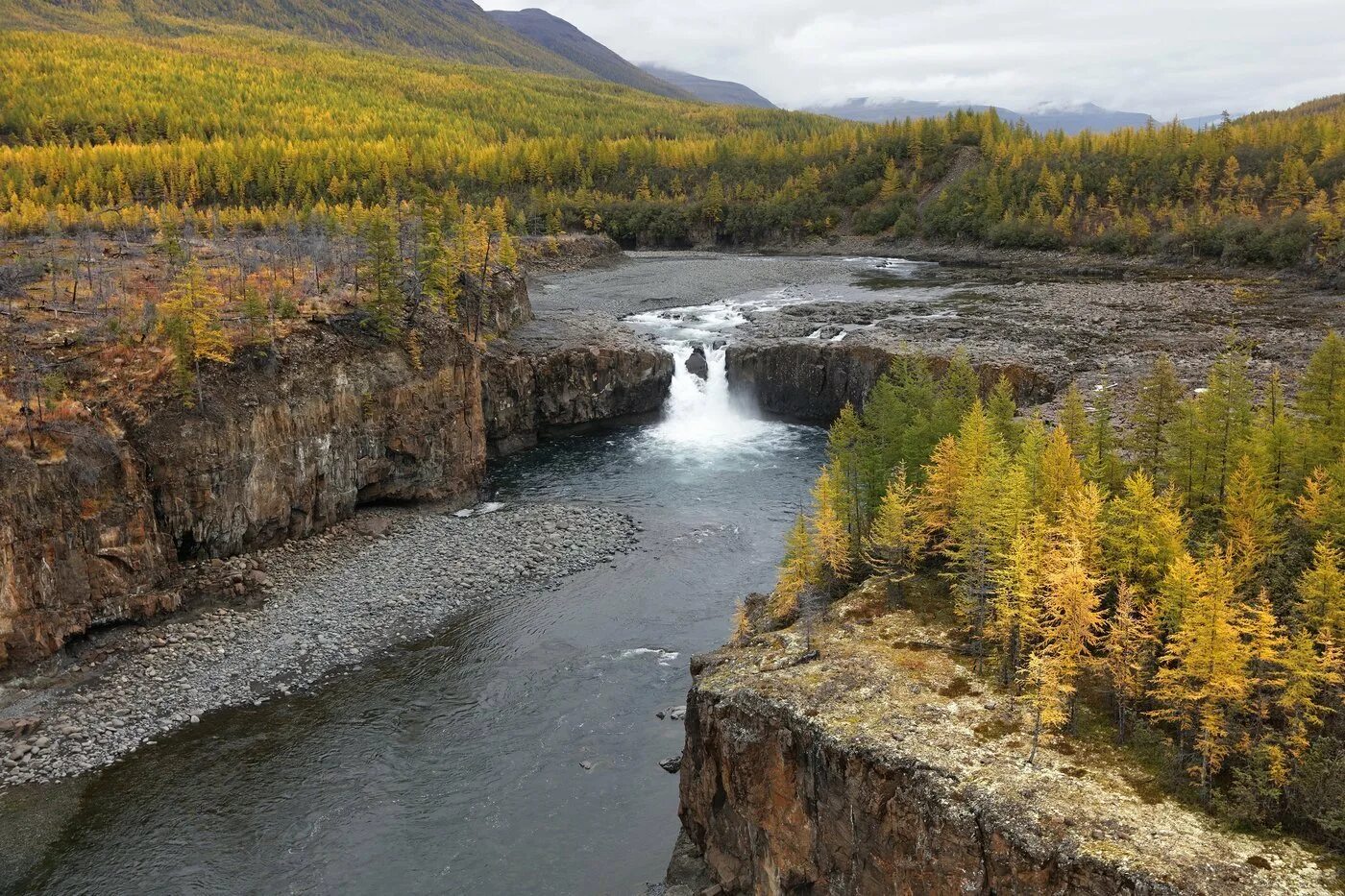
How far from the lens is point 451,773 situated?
33.1 meters

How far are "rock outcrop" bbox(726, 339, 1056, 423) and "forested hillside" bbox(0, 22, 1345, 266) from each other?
58907 millimetres

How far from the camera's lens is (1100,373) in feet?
211

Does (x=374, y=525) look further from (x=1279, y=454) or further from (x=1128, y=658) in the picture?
(x=1279, y=454)

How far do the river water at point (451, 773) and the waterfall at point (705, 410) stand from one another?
77.5 ft

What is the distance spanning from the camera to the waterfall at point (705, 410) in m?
73.4

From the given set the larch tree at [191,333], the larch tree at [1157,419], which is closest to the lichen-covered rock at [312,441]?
the larch tree at [191,333]

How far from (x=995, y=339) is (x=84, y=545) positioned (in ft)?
218

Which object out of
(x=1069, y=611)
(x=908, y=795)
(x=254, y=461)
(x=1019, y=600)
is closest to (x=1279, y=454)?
(x=1019, y=600)

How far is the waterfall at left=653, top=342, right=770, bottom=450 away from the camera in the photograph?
7338 cm

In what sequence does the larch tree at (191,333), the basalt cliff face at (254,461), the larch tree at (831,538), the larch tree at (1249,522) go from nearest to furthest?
the larch tree at (1249,522) < the larch tree at (831,538) < the basalt cliff face at (254,461) < the larch tree at (191,333)

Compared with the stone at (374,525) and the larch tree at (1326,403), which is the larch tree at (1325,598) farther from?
the stone at (374,525)

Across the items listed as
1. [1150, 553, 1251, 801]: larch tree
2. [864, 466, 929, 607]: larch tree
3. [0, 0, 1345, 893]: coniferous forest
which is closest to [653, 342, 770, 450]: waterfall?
[0, 0, 1345, 893]: coniferous forest

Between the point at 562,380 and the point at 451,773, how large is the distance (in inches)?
1724

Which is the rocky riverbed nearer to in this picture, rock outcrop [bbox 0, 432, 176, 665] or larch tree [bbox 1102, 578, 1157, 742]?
rock outcrop [bbox 0, 432, 176, 665]
